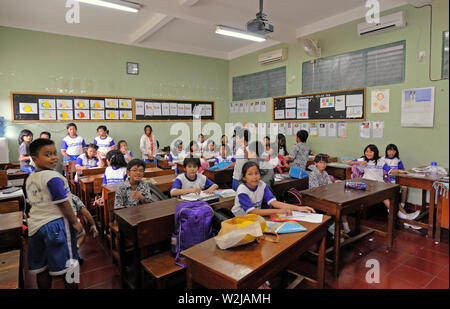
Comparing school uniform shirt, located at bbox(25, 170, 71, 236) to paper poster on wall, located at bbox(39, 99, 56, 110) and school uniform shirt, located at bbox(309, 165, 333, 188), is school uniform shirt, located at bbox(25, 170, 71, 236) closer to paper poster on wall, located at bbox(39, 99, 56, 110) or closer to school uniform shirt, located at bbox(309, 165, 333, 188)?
school uniform shirt, located at bbox(309, 165, 333, 188)

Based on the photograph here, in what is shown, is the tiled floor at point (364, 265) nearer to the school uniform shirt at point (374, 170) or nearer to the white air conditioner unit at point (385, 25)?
the school uniform shirt at point (374, 170)

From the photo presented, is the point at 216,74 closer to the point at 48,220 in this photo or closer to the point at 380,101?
the point at 380,101

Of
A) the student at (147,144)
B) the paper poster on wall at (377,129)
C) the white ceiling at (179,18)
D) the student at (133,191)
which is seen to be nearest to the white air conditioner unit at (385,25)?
the white ceiling at (179,18)

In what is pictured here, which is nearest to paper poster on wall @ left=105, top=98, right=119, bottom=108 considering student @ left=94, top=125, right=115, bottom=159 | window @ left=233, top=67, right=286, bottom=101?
student @ left=94, top=125, right=115, bottom=159

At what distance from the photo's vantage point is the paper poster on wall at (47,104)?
17.6ft

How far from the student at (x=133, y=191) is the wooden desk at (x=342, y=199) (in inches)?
57.2

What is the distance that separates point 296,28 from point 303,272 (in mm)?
4798

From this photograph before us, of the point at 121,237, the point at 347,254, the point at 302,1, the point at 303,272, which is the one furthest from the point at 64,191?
the point at 302,1

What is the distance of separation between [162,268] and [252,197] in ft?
2.74

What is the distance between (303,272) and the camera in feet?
7.83

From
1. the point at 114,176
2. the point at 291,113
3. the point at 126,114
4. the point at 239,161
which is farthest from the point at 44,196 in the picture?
the point at 291,113

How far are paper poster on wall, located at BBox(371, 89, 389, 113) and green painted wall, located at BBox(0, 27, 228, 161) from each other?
394cm

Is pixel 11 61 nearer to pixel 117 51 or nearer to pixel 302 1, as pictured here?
pixel 117 51

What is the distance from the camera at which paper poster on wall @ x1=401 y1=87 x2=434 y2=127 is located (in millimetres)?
3825
